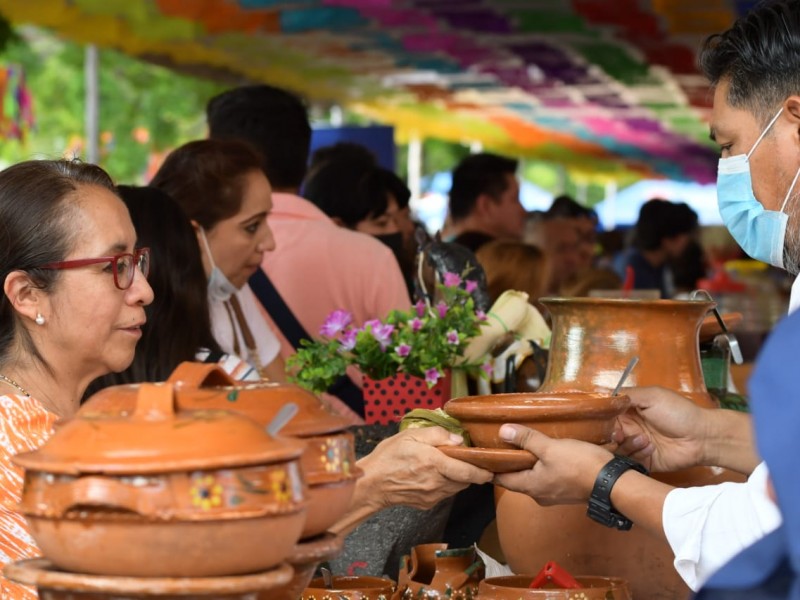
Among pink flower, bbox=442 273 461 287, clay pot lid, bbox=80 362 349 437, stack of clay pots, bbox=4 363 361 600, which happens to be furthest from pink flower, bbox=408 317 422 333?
stack of clay pots, bbox=4 363 361 600

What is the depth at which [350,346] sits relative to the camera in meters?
3.07

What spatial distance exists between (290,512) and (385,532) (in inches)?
49.2

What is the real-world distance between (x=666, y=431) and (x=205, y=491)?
4.51 ft

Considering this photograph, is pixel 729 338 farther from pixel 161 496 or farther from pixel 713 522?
pixel 161 496

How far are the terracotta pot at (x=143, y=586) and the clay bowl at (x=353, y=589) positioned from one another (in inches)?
26.1

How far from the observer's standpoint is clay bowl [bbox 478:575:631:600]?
1914mm

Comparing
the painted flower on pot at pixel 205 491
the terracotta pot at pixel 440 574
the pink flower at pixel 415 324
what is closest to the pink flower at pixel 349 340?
the pink flower at pixel 415 324

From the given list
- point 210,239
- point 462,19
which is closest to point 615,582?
point 210,239

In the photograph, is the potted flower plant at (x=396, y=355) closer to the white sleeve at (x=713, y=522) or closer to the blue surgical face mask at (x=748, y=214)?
the blue surgical face mask at (x=748, y=214)

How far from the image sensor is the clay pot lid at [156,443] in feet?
4.13

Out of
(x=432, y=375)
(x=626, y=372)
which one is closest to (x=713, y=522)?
(x=626, y=372)

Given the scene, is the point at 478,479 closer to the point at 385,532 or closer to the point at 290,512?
the point at 385,532

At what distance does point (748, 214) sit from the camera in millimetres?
2375

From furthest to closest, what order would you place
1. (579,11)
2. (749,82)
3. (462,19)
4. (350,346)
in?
(462,19), (579,11), (350,346), (749,82)
